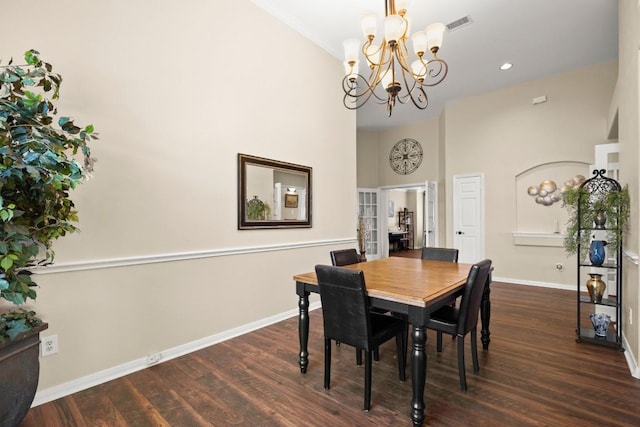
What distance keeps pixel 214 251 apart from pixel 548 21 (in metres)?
4.72

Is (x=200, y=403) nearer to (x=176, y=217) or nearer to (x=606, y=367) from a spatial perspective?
(x=176, y=217)

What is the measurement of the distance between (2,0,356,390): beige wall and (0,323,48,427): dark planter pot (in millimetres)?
388

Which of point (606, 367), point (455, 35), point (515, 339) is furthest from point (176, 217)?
point (455, 35)

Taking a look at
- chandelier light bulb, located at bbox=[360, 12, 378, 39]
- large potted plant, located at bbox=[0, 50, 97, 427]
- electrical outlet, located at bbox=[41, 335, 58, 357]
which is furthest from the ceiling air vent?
electrical outlet, located at bbox=[41, 335, 58, 357]

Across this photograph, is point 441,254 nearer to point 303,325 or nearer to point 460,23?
point 303,325

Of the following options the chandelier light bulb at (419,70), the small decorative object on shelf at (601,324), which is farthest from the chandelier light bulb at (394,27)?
the small decorative object on shelf at (601,324)

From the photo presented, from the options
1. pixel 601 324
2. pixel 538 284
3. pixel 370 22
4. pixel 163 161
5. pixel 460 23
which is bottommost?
pixel 538 284

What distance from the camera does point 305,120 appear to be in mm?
3973

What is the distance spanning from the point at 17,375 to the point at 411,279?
237cm

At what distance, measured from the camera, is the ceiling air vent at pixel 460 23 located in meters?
3.68

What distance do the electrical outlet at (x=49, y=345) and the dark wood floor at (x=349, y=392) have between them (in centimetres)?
32

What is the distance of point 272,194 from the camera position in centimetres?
355

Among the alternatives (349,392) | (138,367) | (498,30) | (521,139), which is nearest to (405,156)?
(521,139)

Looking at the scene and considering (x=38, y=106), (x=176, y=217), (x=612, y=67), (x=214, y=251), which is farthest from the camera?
(x=612, y=67)
